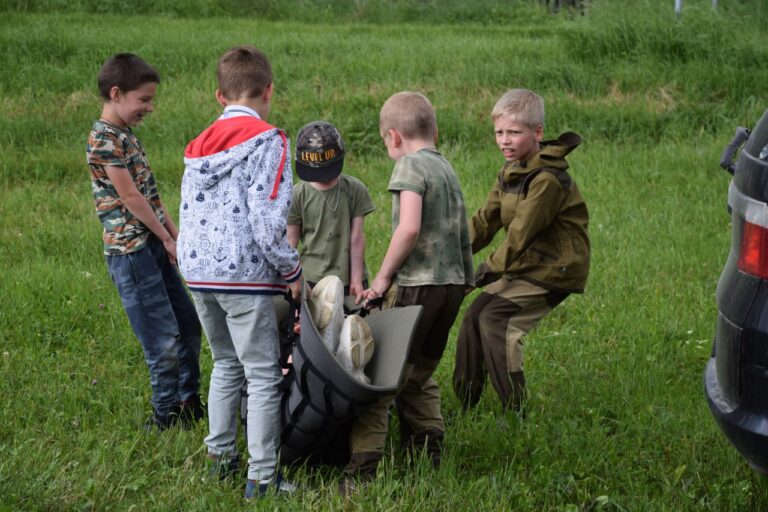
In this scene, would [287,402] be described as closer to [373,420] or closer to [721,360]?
[373,420]

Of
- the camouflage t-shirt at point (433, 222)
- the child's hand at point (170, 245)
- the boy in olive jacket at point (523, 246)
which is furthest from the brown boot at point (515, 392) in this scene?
the child's hand at point (170, 245)

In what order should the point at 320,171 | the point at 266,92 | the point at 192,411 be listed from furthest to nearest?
the point at 192,411 < the point at 320,171 < the point at 266,92

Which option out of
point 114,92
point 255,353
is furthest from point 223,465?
point 114,92

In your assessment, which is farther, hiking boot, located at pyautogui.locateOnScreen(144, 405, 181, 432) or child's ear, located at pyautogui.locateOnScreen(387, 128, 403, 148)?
hiking boot, located at pyautogui.locateOnScreen(144, 405, 181, 432)

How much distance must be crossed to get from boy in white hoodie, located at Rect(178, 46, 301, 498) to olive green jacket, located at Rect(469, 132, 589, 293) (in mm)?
1169

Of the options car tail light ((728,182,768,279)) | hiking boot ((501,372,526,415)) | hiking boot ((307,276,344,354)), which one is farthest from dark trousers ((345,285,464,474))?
car tail light ((728,182,768,279))

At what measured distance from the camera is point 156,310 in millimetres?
4785

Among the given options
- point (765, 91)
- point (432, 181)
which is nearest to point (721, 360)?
point (432, 181)

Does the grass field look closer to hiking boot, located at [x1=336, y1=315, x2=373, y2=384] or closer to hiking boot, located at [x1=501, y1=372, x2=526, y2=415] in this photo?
hiking boot, located at [x1=501, y1=372, x2=526, y2=415]

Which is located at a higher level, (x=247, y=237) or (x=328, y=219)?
(x=247, y=237)

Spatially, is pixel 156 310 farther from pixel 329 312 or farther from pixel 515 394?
pixel 515 394

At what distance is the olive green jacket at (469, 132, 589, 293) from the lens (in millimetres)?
4707

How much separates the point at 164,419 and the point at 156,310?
20.5 inches

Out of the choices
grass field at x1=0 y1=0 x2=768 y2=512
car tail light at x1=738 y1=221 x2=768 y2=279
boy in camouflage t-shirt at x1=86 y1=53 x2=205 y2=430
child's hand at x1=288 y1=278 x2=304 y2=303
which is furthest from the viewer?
boy in camouflage t-shirt at x1=86 y1=53 x2=205 y2=430
